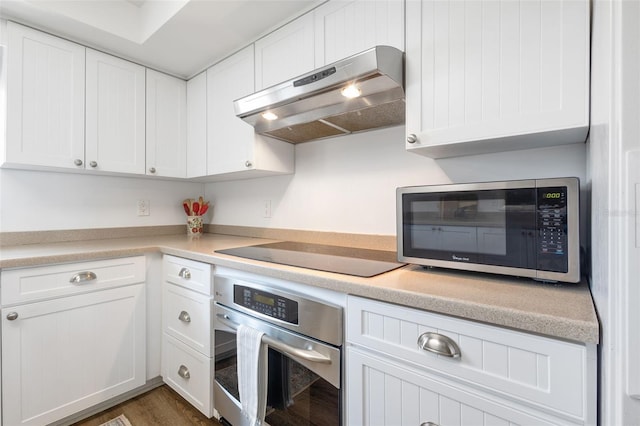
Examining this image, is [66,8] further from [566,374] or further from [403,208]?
[566,374]

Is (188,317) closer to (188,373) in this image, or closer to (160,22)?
(188,373)

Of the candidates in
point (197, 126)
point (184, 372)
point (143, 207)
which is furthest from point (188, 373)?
point (197, 126)

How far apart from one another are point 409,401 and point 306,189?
1.30 meters

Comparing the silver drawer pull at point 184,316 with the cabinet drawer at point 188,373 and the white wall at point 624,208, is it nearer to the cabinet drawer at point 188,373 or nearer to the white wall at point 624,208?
the cabinet drawer at point 188,373

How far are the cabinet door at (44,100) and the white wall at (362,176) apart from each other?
1.07 m

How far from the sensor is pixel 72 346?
1.47 metres

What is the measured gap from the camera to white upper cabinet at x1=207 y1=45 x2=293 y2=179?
1.77 metres

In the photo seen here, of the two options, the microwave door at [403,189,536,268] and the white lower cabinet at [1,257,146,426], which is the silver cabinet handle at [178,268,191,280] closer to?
the white lower cabinet at [1,257,146,426]

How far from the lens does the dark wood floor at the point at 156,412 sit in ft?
4.94

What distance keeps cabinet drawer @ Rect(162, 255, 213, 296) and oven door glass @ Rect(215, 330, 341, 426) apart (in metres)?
0.28

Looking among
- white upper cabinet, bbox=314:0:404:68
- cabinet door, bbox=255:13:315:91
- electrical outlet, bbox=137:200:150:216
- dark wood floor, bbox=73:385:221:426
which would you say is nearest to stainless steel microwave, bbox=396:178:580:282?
white upper cabinet, bbox=314:0:404:68

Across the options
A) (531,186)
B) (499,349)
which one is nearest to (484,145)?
(531,186)

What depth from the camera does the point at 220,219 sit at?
8.14 ft

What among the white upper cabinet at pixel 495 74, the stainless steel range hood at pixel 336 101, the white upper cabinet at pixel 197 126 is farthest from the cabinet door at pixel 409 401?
the white upper cabinet at pixel 197 126
